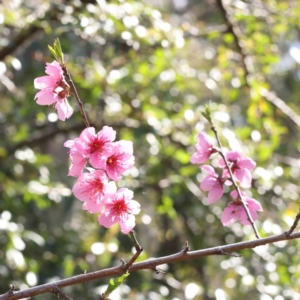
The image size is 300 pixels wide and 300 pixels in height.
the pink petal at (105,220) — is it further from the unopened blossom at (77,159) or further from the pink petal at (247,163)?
the pink petal at (247,163)

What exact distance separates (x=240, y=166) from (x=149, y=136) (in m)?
1.46

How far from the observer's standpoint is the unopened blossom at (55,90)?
1104mm

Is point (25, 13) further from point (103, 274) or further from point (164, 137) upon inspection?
point (103, 274)

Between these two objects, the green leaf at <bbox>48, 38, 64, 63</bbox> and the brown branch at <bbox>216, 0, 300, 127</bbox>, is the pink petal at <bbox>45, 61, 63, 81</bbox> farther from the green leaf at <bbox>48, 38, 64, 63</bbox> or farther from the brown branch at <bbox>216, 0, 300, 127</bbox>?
the brown branch at <bbox>216, 0, 300, 127</bbox>

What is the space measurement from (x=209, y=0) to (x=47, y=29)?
6.90 feet

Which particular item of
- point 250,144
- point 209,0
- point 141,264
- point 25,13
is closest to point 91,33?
point 25,13

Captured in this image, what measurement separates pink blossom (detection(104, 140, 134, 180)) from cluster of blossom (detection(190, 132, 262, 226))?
0.27 meters

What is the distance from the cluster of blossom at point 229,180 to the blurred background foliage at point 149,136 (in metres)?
0.94

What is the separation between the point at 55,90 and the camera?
112cm

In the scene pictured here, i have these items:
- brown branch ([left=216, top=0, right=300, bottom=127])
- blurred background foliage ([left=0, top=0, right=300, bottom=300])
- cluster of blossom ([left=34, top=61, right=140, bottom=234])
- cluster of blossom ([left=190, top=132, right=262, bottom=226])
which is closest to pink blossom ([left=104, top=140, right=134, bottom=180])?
cluster of blossom ([left=34, top=61, right=140, bottom=234])

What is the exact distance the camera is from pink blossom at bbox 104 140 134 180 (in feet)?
3.45

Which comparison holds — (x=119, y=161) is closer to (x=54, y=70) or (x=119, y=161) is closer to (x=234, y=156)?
(x=54, y=70)

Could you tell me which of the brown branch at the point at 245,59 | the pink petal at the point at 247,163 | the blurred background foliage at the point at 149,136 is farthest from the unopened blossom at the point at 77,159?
the brown branch at the point at 245,59

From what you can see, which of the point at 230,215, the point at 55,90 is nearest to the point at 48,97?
the point at 55,90
